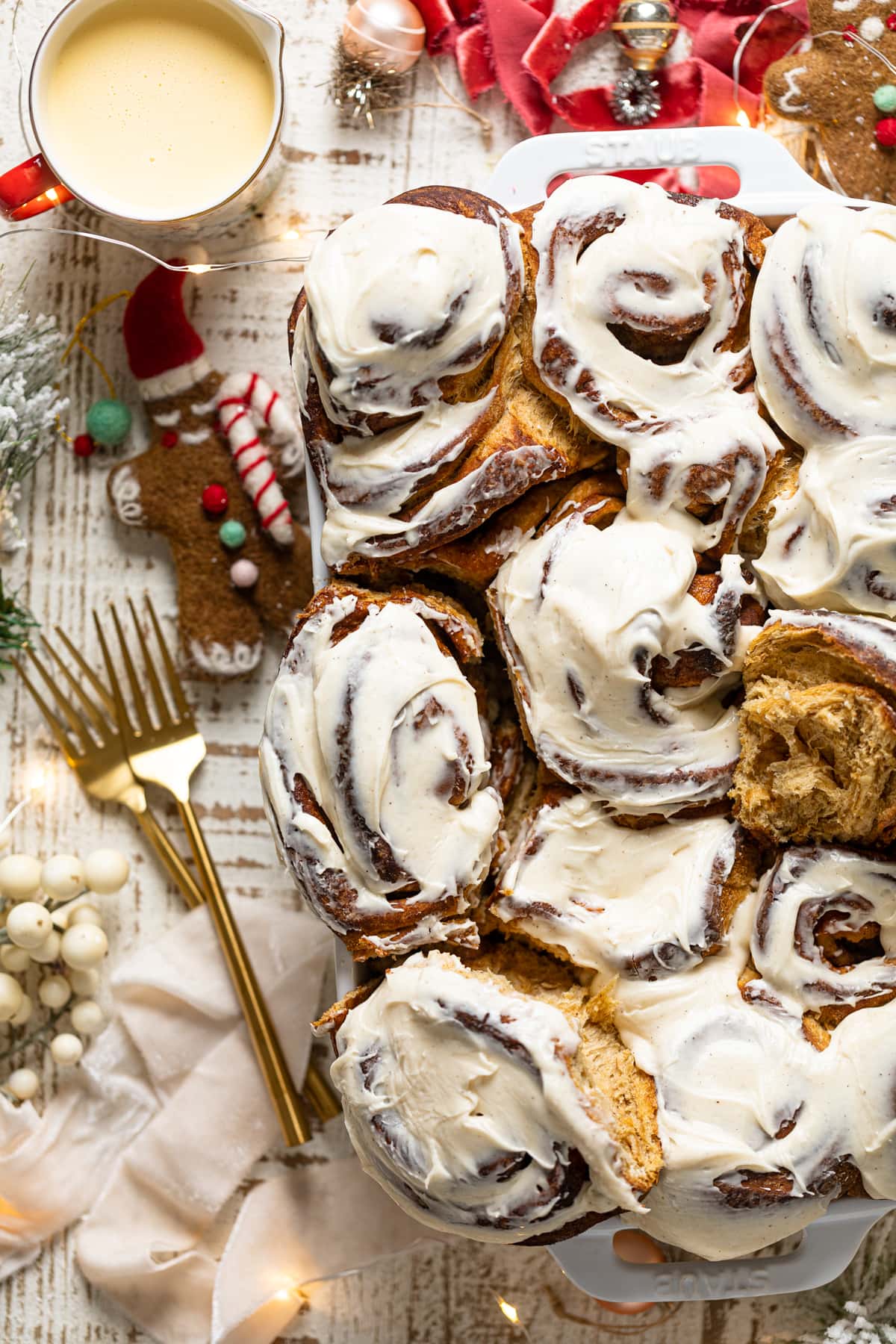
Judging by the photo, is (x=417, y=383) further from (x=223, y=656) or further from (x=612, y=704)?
(x=223, y=656)

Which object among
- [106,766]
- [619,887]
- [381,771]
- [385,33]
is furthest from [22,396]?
[619,887]

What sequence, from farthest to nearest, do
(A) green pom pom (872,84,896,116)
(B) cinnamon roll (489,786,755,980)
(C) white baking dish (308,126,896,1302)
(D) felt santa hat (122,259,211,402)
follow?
(D) felt santa hat (122,259,211,402) < (A) green pom pom (872,84,896,116) < (C) white baking dish (308,126,896,1302) < (B) cinnamon roll (489,786,755,980)

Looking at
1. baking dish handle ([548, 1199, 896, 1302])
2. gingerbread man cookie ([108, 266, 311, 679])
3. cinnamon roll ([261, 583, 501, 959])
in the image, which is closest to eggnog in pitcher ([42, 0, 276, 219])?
gingerbread man cookie ([108, 266, 311, 679])

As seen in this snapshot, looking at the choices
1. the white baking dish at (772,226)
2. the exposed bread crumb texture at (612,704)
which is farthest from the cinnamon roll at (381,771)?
the white baking dish at (772,226)

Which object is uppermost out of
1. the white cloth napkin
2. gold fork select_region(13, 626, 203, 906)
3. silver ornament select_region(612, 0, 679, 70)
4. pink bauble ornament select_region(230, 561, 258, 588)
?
silver ornament select_region(612, 0, 679, 70)

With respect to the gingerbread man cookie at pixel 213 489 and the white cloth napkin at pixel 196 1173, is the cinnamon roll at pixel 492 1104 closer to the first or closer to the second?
the white cloth napkin at pixel 196 1173

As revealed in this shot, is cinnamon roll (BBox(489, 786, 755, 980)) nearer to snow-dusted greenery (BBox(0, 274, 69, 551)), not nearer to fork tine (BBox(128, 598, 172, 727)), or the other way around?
fork tine (BBox(128, 598, 172, 727))

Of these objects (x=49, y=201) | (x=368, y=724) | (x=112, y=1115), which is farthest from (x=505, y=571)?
(x=112, y=1115)
